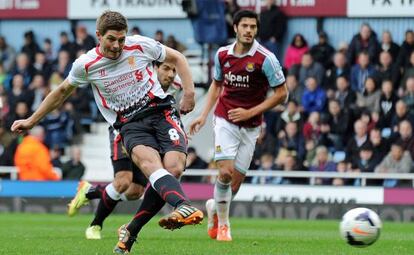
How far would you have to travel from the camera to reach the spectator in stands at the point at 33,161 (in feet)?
77.2

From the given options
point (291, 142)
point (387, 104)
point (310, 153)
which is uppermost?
point (387, 104)

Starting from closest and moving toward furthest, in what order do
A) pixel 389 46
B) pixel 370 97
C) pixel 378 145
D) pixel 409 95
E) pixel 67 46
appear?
1. pixel 378 145
2. pixel 409 95
3. pixel 370 97
4. pixel 389 46
5. pixel 67 46

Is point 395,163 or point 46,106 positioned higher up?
point 46,106

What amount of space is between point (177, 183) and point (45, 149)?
45.0 ft

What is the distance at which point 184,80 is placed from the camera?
36.1ft

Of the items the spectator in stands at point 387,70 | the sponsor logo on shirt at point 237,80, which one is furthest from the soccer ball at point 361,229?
the spectator in stands at point 387,70

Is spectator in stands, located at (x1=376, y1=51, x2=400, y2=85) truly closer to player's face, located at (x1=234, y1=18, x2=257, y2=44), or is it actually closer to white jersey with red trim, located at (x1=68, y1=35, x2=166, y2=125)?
player's face, located at (x1=234, y1=18, x2=257, y2=44)

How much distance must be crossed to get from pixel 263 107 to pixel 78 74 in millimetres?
3061

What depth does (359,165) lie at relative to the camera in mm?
21922

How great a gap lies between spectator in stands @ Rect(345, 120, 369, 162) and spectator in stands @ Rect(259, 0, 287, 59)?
3.50 metres

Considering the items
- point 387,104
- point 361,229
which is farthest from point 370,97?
point 361,229

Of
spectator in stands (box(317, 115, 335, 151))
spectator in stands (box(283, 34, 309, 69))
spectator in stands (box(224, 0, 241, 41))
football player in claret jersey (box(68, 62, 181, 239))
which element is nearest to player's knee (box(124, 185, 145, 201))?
football player in claret jersey (box(68, 62, 181, 239))

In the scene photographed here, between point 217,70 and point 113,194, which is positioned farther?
point 217,70

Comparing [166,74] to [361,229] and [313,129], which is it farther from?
[313,129]
